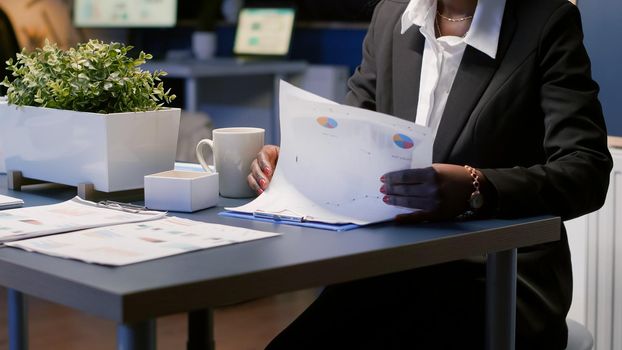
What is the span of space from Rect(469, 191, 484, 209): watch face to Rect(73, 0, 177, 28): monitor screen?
12.9 ft

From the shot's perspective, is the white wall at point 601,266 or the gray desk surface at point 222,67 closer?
the white wall at point 601,266

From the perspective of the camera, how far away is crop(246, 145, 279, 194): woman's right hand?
4.71 feet

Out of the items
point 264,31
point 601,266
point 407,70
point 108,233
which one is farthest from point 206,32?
point 108,233

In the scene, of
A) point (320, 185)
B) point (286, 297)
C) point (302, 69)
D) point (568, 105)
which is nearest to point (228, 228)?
point (320, 185)

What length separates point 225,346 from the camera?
9.69 ft

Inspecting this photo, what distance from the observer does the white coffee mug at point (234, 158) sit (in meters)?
1.50

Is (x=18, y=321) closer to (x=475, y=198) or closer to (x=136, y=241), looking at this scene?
(x=136, y=241)

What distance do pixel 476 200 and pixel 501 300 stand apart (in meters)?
0.15

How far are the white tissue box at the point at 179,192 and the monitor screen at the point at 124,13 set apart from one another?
3.77 meters

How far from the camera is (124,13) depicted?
5195 millimetres

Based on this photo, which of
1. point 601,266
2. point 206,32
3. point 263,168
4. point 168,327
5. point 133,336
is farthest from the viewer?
point 206,32

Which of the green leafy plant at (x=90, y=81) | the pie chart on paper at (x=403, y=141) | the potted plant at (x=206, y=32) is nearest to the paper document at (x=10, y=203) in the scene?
the green leafy plant at (x=90, y=81)

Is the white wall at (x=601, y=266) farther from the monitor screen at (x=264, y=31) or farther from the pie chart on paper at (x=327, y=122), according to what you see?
the monitor screen at (x=264, y=31)

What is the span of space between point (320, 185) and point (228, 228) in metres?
0.18
